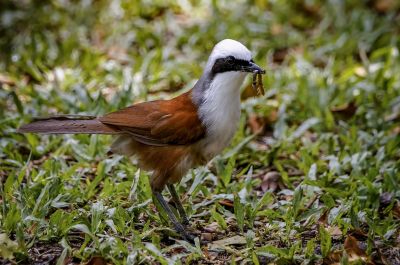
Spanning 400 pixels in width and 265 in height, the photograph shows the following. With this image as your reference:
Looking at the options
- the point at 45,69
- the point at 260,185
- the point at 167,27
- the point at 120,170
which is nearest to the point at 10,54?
the point at 45,69

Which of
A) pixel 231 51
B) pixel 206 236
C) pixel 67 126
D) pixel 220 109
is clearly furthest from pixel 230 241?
pixel 67 126

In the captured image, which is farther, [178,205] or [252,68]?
[178,205]

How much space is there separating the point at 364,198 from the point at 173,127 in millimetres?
1532

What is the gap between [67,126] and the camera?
4844mm

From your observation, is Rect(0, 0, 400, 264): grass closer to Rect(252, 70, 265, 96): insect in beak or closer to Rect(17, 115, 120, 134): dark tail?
Rect(17, 115, 120, 134): dark tail

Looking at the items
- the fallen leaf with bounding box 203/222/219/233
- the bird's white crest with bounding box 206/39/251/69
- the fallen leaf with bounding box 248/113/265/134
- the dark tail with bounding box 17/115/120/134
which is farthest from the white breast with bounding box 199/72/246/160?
the fallen leaf with bounding box 248/113/265/134

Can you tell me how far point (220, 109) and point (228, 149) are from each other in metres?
1.43

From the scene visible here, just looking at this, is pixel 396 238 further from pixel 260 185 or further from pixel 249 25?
pixel 249 25

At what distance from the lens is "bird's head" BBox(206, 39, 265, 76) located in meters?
4.53

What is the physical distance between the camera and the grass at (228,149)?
14.5ft

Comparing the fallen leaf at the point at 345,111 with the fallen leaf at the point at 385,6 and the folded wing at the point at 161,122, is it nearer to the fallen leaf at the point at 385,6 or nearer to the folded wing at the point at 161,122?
the folded wing at the point at 161,122

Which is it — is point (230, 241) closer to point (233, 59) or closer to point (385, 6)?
point (233, 59)

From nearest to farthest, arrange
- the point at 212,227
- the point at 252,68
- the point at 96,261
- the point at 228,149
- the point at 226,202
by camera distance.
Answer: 1. the point at 96,261
2. the point at 252,68
3. the point at 212,227
4. the point at 226,202
5. the point at 228,149

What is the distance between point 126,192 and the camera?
5.17 meters
